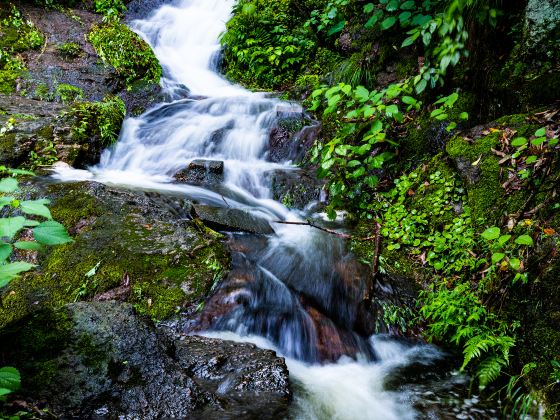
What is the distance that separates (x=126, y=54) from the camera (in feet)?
30.4

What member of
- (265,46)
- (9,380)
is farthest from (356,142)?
(265,46)

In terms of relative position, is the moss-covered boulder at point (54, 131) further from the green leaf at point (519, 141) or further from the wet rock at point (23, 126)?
the green leaf at point (519, 141)

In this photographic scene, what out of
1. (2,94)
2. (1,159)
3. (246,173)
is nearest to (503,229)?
(246,173)

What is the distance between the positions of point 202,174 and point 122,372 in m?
4.62

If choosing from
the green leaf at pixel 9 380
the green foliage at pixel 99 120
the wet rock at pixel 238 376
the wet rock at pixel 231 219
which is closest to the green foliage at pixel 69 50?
the green foliage at pixel 99 120

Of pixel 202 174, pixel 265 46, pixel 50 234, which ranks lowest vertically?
pixel 50 234

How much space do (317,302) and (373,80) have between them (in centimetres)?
410

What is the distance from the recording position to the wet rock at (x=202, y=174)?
629 cm

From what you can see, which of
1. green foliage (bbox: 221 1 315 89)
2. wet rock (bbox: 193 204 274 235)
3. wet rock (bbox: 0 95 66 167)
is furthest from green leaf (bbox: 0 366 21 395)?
green foliage (bbox: 221 1 315 89)

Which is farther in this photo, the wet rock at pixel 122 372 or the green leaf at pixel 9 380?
the wet rock at pixel 122 372

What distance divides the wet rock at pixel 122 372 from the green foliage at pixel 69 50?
875 cm

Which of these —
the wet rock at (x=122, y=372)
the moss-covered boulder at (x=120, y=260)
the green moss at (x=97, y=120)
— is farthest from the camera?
the green moss at (x=97, y=120)

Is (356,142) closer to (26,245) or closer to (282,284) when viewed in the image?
(282,284)

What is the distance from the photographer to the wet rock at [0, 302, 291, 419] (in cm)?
184
